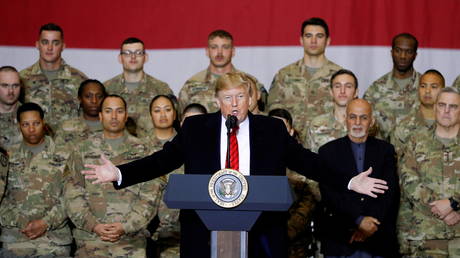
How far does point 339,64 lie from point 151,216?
2.36 m

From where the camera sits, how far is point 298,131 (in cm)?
667

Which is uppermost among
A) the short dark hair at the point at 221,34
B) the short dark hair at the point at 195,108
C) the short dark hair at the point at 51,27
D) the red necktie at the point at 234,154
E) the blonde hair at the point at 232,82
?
the short dark hair at the point at 51,27

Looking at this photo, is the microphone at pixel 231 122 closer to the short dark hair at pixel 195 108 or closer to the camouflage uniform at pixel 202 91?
the short dark hair at pixel 195 108

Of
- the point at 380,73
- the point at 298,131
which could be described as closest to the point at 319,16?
the point at 380,73

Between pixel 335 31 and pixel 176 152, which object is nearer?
pixel 176 152

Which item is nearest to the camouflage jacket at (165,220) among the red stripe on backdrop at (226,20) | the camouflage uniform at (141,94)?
the camouflage uniform at (141,94)

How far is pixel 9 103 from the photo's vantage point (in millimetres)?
7000

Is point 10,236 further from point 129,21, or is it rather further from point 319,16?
point 319,16

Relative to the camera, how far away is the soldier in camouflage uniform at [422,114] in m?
6.33

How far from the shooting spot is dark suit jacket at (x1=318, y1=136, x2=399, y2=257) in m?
5.59

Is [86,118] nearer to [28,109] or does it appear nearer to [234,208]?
[28,109]

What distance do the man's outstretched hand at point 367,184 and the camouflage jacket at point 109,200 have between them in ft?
7.86

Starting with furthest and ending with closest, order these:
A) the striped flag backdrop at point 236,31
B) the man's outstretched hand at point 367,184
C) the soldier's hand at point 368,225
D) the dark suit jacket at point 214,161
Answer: the striped flag backdrop at point 236,31
the soldier's hand at point 368,225
the dark suit jacket at point 214,161
the man's outstretched hand at point 367,184

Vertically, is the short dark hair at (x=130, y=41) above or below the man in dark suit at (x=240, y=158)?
above
